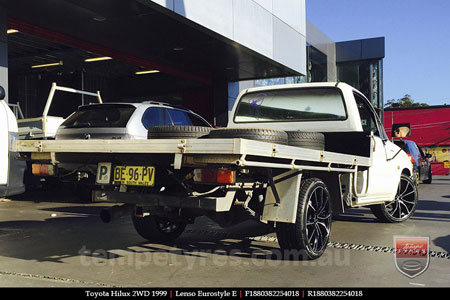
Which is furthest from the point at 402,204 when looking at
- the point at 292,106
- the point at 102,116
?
the point at 102,116

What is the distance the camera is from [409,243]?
5.79m

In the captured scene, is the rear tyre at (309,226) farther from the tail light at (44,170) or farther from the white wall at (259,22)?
the white wall at (259,22)

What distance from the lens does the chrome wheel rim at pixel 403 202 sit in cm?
759

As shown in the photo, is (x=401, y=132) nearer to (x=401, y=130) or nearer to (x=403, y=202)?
(x=401, y=130)

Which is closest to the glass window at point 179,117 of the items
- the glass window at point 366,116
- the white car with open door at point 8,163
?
the white car with open door at point 8,163

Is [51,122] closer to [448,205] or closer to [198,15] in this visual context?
[198,15]

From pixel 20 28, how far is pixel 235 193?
34.4 ft

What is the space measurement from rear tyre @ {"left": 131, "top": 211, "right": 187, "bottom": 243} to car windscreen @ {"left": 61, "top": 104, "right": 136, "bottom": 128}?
265 centimetres

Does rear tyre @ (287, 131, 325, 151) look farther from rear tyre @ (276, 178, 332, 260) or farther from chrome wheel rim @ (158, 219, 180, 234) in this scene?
chrome wheel rim @ (158, 219, 180, 234)

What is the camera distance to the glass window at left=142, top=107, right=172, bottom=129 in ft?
27.1

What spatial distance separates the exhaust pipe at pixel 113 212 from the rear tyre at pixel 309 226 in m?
1.51

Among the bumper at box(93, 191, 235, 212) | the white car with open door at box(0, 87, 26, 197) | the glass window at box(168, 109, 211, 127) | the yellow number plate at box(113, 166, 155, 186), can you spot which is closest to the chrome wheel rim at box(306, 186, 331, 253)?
the bumper at box(93, 191, 235, 212)

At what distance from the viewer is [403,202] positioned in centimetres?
768
